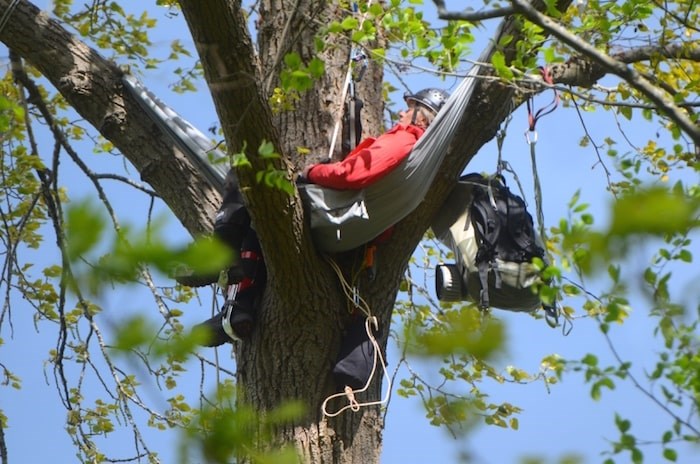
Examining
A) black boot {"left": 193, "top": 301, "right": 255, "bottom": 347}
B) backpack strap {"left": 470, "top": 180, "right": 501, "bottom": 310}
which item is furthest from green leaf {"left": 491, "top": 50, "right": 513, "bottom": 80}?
black boot {"left": 193, "top": 301, "right": 255, "bottom": 347}

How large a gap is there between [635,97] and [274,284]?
1.44 meters

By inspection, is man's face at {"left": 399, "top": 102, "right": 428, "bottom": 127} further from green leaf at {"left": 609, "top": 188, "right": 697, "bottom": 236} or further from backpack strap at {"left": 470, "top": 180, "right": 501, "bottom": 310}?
green leaf at {"left": 609, "top": 188, "right": 697, "bottom": 236}

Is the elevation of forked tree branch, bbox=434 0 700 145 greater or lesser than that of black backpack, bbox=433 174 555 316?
lesser

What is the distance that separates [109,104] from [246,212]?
68 centimetres

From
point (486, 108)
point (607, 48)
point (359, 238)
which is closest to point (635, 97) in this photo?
point (607, 48)

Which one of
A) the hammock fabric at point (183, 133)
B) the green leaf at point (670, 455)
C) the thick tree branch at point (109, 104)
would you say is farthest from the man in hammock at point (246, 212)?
the green leaf at point (670, 455)

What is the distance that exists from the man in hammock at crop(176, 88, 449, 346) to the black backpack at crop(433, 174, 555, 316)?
0.30 metres

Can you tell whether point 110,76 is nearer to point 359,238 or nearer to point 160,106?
point 160,106

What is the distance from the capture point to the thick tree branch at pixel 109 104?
11.8 ft

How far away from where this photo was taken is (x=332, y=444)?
3.29 metres

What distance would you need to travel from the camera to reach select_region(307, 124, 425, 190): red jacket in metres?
3.30

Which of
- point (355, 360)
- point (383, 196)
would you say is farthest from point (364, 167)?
point (355, 360)

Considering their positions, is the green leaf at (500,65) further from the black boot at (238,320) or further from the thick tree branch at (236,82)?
the black boot at (238,320)

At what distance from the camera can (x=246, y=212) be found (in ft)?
11.0
